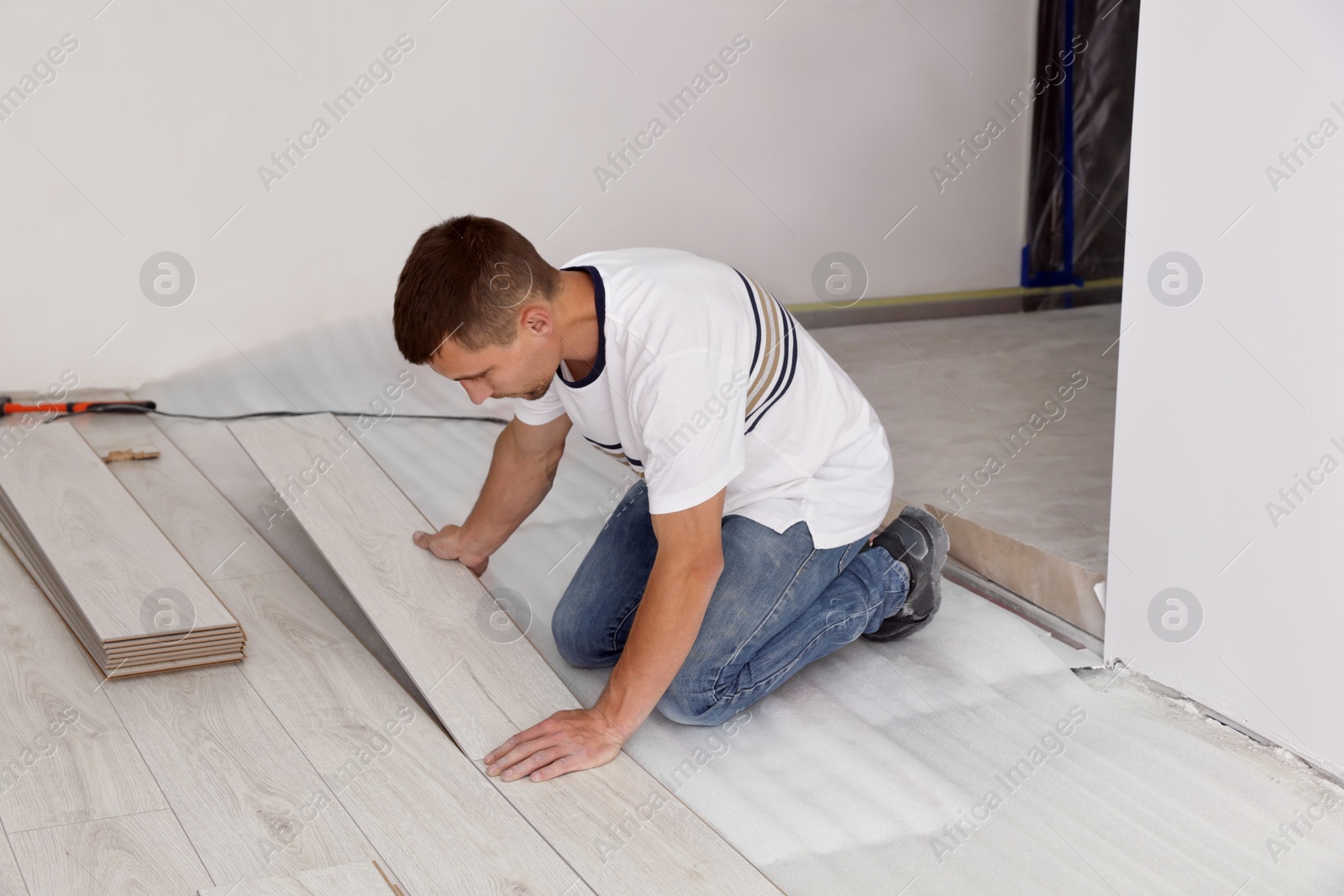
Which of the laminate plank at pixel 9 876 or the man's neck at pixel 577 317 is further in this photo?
the man's neck at pixel 577 317

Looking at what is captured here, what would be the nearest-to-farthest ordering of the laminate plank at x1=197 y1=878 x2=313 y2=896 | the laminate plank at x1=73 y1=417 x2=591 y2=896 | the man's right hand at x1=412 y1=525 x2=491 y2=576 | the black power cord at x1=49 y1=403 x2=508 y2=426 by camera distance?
the laminate plank at x1=197 y1=878 x2=313 y2=896
the laminate plank at x1=73 y1=417 x2=591 y2=896
the man's right hand at x1=412 y1=525 x2=491 y2=576
the black power cord at x1=49 y1=403 x2=508 y2=426

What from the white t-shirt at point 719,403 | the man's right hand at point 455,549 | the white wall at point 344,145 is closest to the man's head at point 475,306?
the white t-shirt at point 719,403

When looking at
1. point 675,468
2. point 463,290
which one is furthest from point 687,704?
point 463,290

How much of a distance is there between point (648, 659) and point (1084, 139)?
187 inches

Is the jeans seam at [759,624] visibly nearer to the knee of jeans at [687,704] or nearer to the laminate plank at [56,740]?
the knee of jeans at [687,704]

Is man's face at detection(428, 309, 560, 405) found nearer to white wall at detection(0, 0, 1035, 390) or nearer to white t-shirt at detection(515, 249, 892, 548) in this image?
Result: white t-shirt at detection(515, 249, 892, 548)

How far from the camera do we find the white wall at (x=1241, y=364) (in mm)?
1893

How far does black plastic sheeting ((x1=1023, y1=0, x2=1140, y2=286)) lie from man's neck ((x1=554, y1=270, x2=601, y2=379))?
4347 millimetres

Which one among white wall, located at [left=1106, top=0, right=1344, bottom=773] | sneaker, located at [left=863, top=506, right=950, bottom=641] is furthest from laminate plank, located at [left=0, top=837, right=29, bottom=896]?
white wall, located at [left=1106, top=0, right=1344, bottom=773]

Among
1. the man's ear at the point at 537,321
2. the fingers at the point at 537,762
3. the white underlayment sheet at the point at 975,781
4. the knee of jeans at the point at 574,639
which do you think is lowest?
the white underlayment sheet at the point at 975,781

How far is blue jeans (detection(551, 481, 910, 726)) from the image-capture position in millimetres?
2256

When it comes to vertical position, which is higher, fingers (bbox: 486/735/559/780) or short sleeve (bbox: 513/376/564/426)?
short sleeve (bbox: 513/376/564/426)

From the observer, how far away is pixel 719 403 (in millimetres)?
1951

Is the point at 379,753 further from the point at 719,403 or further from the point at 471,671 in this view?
the point at 719,403
